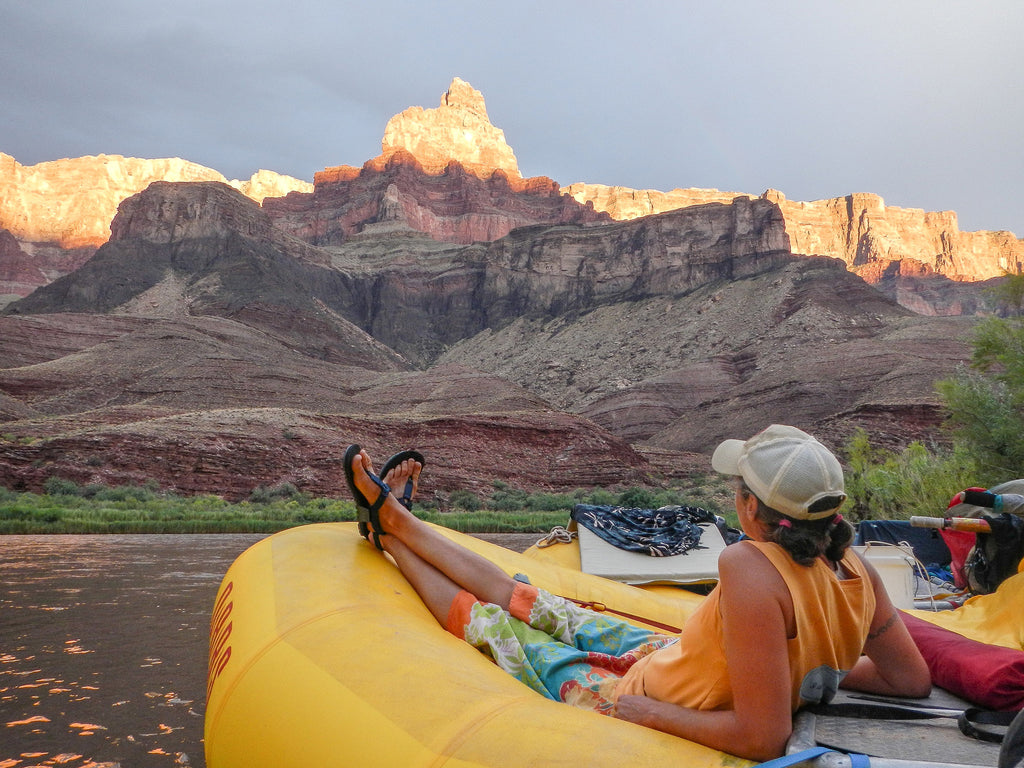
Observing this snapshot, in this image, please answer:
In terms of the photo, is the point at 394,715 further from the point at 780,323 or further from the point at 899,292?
the point at 899,292

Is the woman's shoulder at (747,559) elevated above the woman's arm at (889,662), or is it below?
above

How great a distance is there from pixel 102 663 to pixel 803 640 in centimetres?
451


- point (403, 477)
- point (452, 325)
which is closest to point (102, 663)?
point (403, 477)

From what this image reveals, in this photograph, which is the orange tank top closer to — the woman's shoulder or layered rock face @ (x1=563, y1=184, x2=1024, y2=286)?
the woman's shoulder

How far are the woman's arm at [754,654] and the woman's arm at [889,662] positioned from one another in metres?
0.65

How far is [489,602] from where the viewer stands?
3170 mm

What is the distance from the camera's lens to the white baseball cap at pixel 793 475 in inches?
74.0

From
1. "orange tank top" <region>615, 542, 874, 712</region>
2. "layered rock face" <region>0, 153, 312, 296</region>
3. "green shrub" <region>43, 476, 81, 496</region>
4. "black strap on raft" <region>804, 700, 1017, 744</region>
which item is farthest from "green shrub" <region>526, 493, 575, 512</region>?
"layered rock face" <region>0, 153, 312, 296</region>

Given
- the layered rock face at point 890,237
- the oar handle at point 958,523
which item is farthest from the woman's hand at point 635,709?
the layered rock face at point 890,237

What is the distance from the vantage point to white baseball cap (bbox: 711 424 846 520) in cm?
188

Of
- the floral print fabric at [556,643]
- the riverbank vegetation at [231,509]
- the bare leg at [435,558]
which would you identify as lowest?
the riverbank vegetation at [231,509]

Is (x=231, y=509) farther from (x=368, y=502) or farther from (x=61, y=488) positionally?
(x=368, y=502)

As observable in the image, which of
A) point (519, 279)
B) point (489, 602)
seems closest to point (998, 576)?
point (489, 602)

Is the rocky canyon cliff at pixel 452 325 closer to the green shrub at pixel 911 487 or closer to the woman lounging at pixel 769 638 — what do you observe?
the green shrub at pixel 911 487
